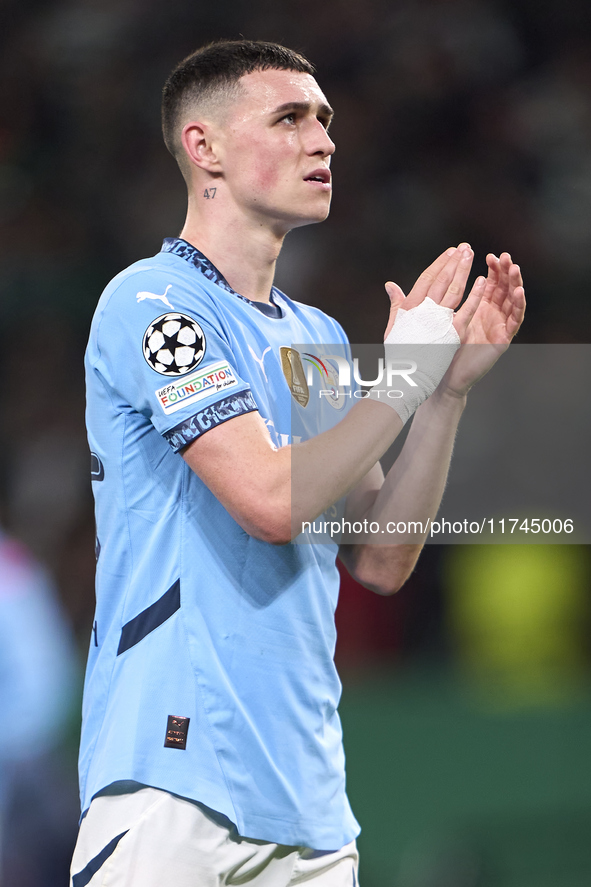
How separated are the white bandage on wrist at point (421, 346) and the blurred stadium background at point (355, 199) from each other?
312 centimetres

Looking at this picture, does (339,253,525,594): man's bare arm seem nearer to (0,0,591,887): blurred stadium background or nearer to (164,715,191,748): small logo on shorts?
(164,715,191,748): small logo on shorts

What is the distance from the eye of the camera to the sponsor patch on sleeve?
54.4 inches

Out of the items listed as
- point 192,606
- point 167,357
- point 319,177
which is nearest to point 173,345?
point 167,357

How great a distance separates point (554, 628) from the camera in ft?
14.5

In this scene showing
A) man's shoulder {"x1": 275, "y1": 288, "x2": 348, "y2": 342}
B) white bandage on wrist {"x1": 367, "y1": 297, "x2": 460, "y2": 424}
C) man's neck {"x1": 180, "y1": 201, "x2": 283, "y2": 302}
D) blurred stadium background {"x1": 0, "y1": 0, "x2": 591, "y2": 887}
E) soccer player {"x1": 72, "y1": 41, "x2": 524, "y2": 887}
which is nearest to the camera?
soccer player {"x1": 72, "y1": 41, "x2": 524, "y2": 887}

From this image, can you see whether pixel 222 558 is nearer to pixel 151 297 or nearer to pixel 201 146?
pixel 151 297

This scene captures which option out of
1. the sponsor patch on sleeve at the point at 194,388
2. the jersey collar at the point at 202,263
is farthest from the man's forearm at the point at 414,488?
the sponsor patch on sleeve at the point at 194,388

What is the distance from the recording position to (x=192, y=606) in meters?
1.41

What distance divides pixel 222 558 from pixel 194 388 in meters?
0.27

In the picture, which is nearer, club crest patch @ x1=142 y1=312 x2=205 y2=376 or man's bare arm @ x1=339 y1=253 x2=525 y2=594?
club crest patch @ x1=142 y1=312 x2=205 y2=376

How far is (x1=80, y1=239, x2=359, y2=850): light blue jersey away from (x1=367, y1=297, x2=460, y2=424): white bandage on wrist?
0.22 meters

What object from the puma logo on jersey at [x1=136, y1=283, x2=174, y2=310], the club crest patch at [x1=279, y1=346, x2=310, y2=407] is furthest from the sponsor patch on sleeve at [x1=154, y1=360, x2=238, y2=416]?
the club crest patch at [x1=279, y1=346, x2=310, y2=407]

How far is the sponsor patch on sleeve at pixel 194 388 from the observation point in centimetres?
138

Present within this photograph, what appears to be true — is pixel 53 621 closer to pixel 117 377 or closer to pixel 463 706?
pixel 463 706
